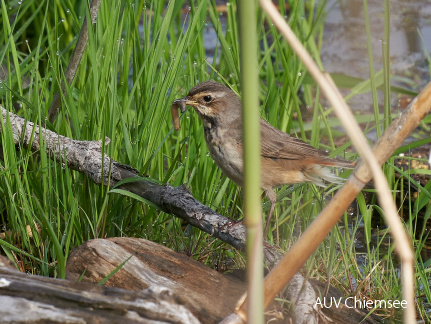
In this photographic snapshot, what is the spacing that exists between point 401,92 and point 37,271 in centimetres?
437

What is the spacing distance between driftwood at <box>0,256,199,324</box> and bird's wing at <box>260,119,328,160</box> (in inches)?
83.3

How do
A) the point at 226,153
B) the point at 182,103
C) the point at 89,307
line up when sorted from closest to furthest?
the point at 89,307 → the point at 226,153 → the point at 182,103

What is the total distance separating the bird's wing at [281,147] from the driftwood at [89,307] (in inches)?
83.3

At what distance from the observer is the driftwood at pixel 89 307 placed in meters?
2.19

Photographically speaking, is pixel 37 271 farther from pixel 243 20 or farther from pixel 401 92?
pixel 401 92

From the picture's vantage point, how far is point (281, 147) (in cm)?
427

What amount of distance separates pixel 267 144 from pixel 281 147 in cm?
11

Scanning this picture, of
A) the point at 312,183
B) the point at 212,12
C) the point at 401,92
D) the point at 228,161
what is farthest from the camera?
the point at 401,92

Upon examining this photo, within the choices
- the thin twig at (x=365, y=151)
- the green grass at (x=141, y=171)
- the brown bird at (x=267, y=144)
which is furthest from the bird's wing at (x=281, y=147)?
the thin twig at (x=365, y=151)

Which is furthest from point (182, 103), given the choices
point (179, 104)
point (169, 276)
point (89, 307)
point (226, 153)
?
point (89, 307)

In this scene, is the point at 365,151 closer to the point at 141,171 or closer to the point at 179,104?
the point at 141,171

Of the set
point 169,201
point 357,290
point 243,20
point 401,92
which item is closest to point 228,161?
point 169,201

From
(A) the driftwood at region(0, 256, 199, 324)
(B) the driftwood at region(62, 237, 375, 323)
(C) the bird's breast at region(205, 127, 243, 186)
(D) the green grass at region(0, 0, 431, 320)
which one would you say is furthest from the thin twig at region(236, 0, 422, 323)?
(C) the bird's breast at region(205, 127, 243, 186)

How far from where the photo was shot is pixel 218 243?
13.3 ft
